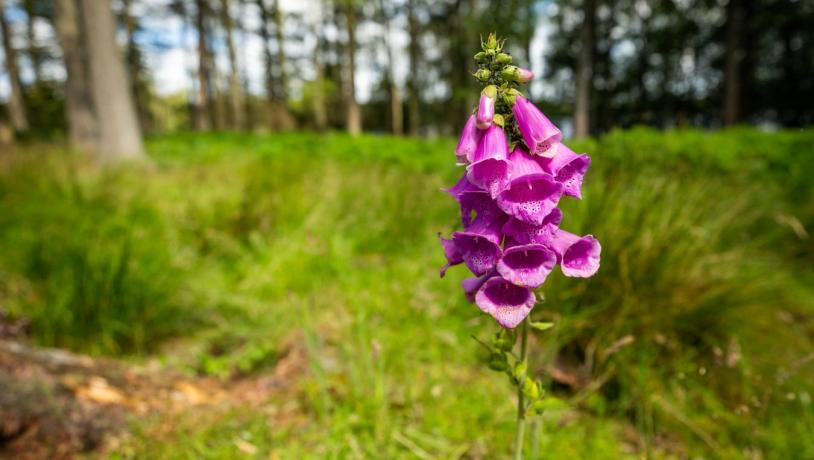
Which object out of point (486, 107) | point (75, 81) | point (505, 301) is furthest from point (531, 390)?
point (75, 81)

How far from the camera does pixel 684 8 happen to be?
22859 mm

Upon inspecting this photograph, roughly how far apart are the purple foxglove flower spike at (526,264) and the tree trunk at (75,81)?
440 inches

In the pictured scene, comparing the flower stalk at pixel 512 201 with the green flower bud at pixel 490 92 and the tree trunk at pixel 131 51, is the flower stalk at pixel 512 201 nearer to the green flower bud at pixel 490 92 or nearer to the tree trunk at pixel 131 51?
the green flower bud at pixel 490 92

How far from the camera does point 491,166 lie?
0.91 m

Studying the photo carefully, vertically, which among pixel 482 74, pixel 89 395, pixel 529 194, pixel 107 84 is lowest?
pixel 89 395

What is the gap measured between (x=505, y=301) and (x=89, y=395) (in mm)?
2038

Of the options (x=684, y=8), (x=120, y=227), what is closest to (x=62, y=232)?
(x=120, y=227)

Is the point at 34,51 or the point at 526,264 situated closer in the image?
the point at 526,264

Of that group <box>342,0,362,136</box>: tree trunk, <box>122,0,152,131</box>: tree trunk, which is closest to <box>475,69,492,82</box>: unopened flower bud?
<box>342,0,362,136</box>: tree trunk

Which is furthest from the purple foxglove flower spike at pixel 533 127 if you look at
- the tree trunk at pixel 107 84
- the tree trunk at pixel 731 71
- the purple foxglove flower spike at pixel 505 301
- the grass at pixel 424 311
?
the tree trunk at pixel 731 71

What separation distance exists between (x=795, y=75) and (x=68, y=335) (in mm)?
31708

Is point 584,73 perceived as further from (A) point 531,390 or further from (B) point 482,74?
(A) point 531,390

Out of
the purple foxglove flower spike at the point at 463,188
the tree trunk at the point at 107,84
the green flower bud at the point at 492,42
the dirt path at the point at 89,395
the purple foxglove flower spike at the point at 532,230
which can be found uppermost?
the tree trunk at the point at 107,84

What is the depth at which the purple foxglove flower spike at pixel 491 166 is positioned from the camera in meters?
0.89
